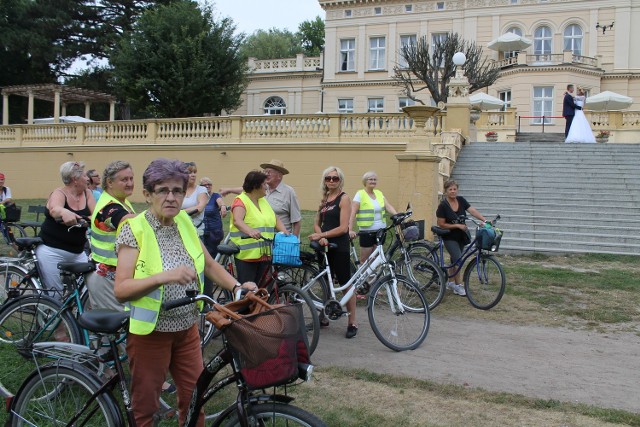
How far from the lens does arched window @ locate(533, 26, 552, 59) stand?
35281 millimetres

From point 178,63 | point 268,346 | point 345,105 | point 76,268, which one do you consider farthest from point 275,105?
point 268,346

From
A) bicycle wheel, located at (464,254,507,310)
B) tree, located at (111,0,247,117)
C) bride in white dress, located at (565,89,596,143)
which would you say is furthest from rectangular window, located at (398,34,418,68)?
bicycle wheel, located at (464,254,507,310)

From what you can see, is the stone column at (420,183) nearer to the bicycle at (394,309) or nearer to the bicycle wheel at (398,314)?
the bicycle at (394,309)

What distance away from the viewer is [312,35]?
227 feet

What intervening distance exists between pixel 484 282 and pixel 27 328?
5.58 metres

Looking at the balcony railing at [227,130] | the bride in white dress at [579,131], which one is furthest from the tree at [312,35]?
the bride in white dress at [579,131]

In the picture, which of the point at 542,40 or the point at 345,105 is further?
the point at 345,105

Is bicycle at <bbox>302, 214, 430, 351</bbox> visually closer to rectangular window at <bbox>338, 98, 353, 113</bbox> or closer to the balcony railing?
the balcony railing

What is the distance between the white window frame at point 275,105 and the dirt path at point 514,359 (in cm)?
3652

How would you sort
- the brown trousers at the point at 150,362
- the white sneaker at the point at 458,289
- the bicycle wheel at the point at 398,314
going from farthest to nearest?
the white sneaker at the point at 458,289 < the bicycle wheel at the point at 398,314 < the brown trousers at the point at 150,362

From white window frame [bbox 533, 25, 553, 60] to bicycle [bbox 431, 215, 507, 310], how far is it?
30480 mm

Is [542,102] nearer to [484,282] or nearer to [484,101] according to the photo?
[484,101]

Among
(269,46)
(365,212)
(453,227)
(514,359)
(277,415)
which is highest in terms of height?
(269,46)

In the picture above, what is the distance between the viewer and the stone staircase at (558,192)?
42.1 feet
